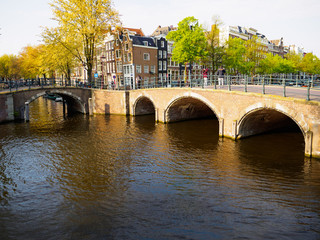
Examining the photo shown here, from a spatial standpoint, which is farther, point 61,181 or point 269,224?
point 61,181

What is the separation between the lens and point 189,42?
31.2m

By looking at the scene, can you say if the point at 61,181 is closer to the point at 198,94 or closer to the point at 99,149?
the point at 99,149

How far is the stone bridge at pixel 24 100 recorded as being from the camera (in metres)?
24.7

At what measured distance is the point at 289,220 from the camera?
7762mm

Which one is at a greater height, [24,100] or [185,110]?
[24,100]

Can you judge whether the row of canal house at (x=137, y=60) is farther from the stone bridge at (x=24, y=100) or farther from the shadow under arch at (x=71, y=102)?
the stone bridge at (x=24, y=100)

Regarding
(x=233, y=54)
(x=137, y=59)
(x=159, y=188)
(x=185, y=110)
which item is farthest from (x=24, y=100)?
(x=233, y=54)

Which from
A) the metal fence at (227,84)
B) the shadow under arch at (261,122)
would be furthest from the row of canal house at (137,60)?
the shadow under arch at (261,122)

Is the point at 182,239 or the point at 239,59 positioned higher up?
the point at 239,59

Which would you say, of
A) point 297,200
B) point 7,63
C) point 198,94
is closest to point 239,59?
point 198,94

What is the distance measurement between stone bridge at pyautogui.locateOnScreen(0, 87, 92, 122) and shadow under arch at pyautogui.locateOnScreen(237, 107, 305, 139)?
A: 20.5m

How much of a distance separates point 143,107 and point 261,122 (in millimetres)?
15570

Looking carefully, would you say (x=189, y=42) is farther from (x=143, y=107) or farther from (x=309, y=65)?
(x=309, y=65)

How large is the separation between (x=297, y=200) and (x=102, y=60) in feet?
167
